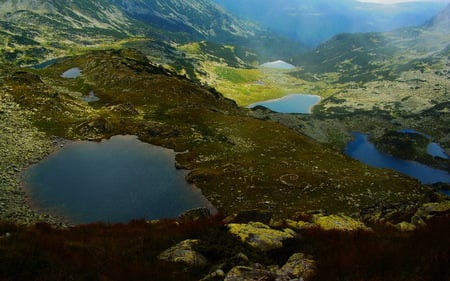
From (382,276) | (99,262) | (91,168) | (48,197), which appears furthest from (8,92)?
(382,276)

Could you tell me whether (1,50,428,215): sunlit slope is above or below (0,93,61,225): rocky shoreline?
above

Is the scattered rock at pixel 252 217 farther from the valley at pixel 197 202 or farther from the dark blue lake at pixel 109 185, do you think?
the dark blue lake at pixel 109 185

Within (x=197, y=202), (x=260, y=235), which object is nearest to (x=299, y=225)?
(x=260, y=235)

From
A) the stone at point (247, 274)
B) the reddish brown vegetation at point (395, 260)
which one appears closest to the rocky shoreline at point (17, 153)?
the stone at point (247, 274)

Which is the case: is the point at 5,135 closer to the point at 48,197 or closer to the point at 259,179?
the point at 48,197

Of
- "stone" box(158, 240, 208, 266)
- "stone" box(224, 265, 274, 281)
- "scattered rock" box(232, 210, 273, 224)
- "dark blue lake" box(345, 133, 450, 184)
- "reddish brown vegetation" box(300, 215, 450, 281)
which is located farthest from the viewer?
"dark blue lake" box(345, 133, 450, 184)

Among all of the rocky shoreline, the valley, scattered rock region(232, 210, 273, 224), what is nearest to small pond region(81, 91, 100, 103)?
the valley

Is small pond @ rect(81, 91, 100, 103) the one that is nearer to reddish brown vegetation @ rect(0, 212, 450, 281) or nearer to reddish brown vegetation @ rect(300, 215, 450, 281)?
reddish brown vegetation @ rect(0, 212, 450, 281)
